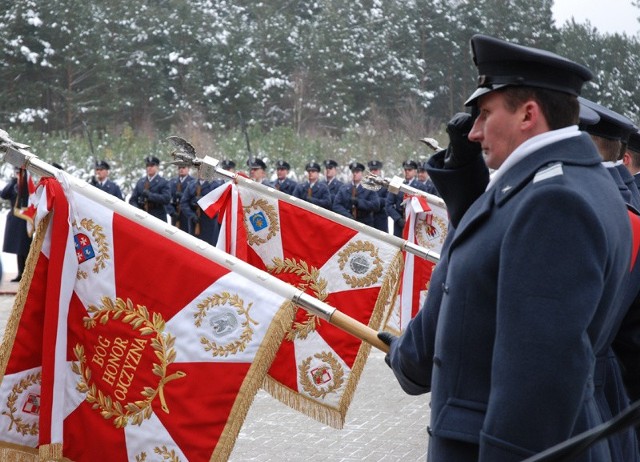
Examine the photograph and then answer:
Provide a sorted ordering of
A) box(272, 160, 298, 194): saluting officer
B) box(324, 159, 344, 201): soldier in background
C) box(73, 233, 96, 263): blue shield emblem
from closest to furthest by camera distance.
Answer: box(73, 233, 96, 263): blue shield emblem, box(324, 159, 344, 201): soldier in background, box(272, 160, 298, 194): saluting officer

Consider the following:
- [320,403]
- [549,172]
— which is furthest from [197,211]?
[549,172]

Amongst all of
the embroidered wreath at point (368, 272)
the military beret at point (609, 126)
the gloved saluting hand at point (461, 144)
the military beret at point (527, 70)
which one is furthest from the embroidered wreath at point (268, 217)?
the military beret at point (527, 70)

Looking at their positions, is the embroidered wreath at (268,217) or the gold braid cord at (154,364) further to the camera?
the embroidered wreath at (268,217)

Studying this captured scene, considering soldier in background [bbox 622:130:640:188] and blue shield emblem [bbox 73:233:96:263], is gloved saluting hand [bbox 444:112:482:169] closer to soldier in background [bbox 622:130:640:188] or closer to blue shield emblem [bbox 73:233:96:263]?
blue shield emblem [bbox 73:233:96:263]

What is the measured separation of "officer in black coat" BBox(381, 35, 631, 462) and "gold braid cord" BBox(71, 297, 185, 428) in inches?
56.3

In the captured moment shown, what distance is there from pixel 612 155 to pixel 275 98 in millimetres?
36830

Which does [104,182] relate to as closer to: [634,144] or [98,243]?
[634,144]

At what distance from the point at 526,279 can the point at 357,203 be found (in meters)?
14.8

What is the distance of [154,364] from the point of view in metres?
3.57

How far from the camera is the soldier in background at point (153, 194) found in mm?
17109

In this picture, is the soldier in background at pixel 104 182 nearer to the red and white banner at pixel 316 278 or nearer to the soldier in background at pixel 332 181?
the soldier in background at pixel 332 181

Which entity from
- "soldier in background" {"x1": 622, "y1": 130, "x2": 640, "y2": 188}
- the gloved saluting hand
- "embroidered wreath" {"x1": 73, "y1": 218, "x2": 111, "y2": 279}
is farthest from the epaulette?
"soldier in background" {"x1": 622, "y1": 130, "x2": 640, "y2": 188}

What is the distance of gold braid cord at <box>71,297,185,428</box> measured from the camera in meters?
3.56

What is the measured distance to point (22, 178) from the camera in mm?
9203
